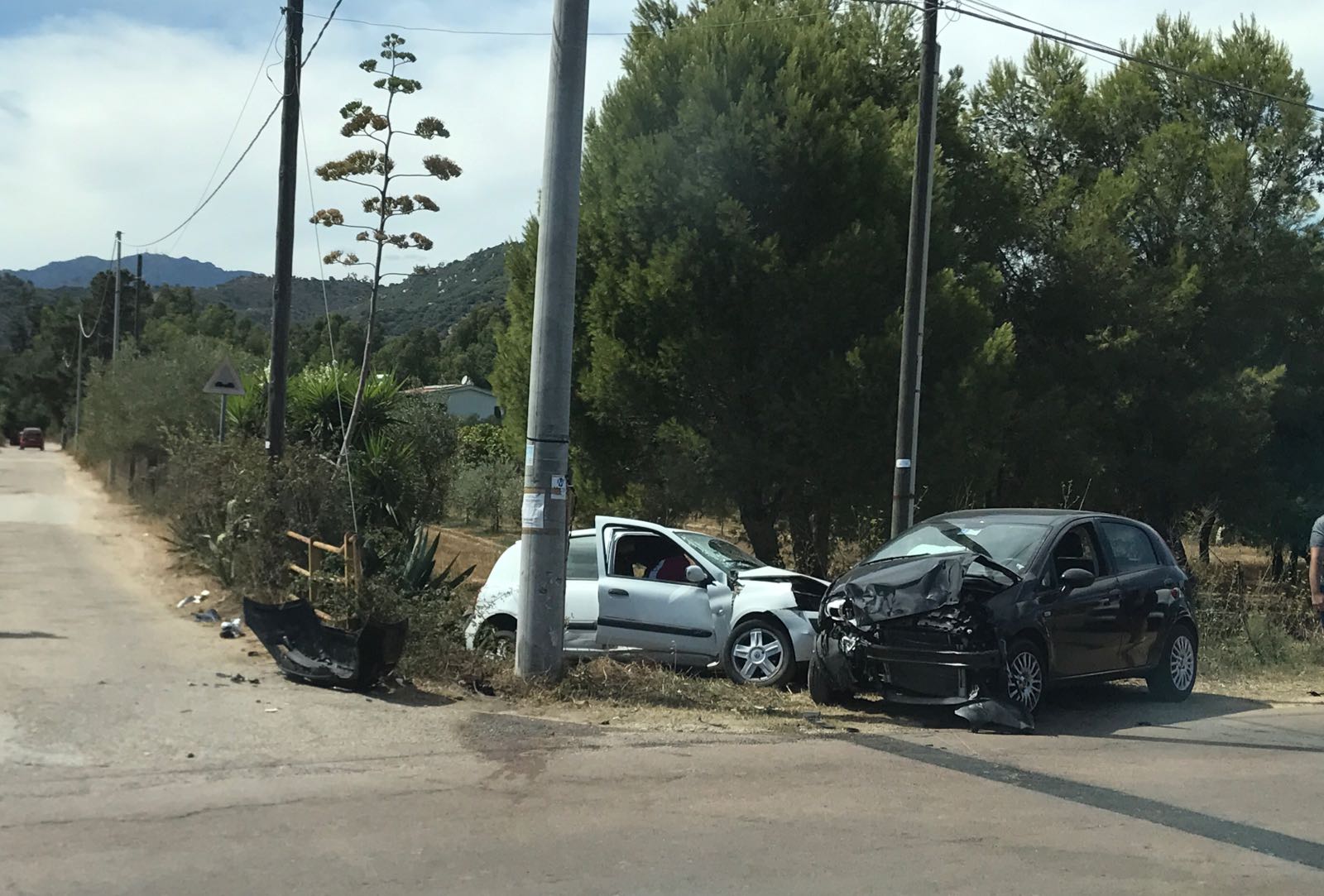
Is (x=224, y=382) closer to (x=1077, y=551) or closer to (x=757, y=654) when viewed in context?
(x=757, y=654)

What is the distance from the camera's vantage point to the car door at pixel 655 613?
464 inches

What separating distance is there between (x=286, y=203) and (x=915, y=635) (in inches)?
427

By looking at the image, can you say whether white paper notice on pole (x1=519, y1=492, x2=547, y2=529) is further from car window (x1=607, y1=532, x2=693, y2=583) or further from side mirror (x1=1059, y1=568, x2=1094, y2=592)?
side mirror (x1=1059, y1=568, x2=1094, y2=592)

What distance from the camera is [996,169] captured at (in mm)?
24219

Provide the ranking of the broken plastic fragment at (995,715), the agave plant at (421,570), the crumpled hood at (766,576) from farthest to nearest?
the agave plant at (421,570)
the crumpled hood at (766,576)
the broken plastic fragment at (995,715)

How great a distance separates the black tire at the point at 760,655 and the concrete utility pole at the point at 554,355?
6.13 ft

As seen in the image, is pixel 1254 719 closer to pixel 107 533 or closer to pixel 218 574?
pixel 218 574

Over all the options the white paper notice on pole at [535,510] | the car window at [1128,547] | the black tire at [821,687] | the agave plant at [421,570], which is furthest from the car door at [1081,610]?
the agave plant at [421,570]

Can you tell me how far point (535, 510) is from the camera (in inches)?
409

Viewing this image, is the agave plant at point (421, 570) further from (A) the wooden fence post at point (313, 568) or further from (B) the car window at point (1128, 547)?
(B) the car window at point (1128, 547)

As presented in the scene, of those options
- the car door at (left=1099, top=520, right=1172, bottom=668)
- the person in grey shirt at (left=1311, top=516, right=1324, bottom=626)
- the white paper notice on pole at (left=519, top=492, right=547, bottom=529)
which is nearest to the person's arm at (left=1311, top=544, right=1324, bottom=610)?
the person in grey shirt at (left=1311, top=516, right=1324, bottom=626)

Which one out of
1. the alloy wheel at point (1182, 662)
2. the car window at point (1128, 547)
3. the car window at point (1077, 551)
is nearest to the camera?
the car window at point (1077, 551)

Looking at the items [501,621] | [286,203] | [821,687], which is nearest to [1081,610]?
[821,687]

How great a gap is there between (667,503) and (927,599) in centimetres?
1064
